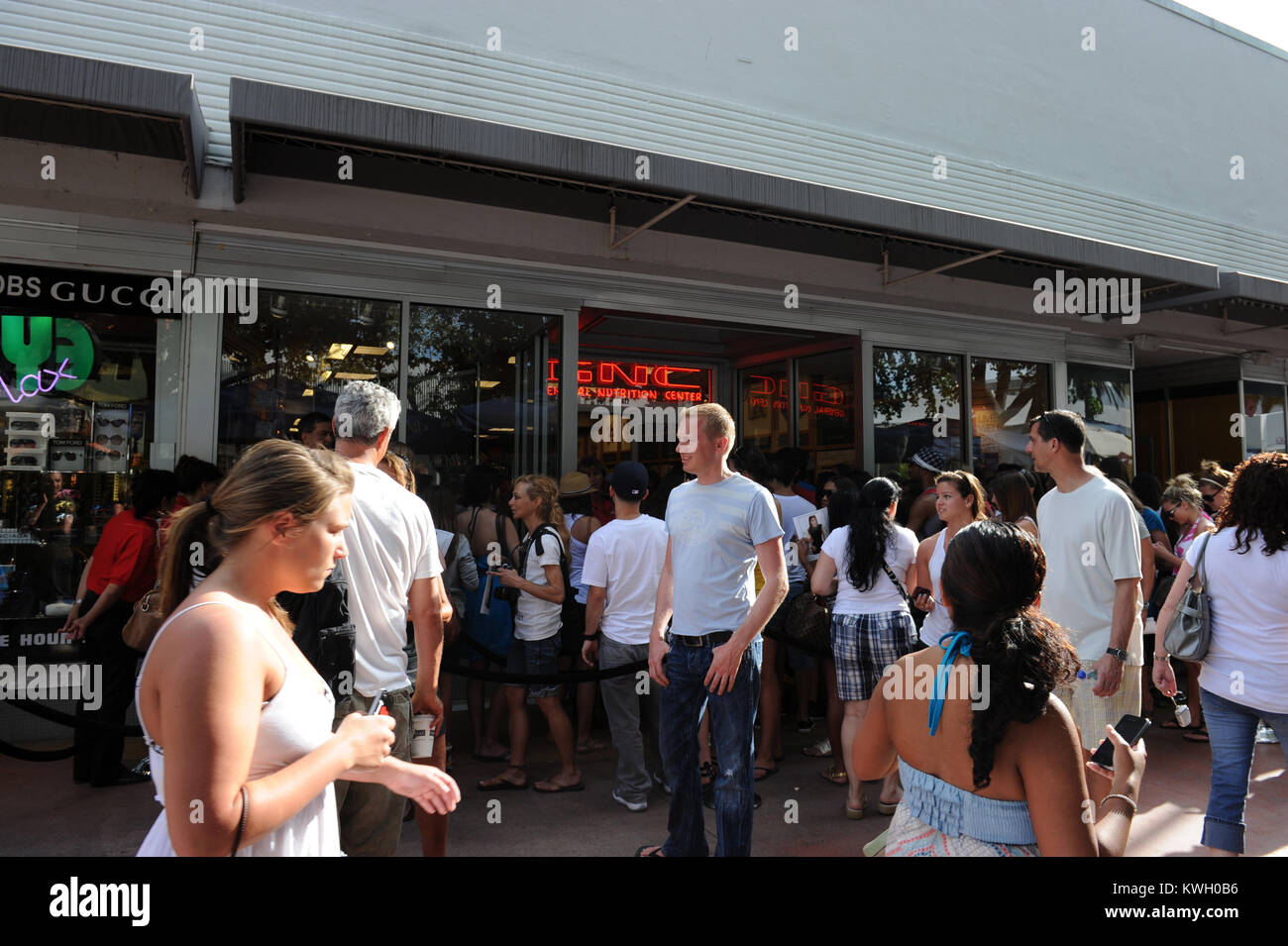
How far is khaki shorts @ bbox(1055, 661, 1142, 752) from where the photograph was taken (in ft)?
13.0

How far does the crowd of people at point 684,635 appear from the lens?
1689mm

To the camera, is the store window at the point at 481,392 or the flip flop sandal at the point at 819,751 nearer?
the flip flop sandal at the point at 819,751

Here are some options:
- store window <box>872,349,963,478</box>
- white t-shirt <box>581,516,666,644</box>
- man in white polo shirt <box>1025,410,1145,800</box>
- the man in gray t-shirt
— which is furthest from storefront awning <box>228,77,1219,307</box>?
man in white polo shirt <box>1025,410,1145,800</box>

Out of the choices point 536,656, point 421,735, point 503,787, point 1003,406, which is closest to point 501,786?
point 503,787

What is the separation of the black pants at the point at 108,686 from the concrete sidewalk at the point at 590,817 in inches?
5.2

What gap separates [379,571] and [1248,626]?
151 inches

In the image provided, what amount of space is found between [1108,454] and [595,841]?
9.36 meters

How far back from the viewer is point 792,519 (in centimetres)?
678

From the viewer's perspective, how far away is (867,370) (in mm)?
9195

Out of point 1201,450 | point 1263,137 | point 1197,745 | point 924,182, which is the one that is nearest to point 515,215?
point 924,182

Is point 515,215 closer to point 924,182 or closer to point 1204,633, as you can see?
point 924,182

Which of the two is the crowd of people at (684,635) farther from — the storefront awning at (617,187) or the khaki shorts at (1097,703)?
the storefront awning at (617,187)

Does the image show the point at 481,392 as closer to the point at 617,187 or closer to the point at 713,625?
the point at 617,187

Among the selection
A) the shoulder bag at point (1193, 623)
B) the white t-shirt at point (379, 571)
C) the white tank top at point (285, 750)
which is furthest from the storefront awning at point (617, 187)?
the white tank top at point (285, 750)
